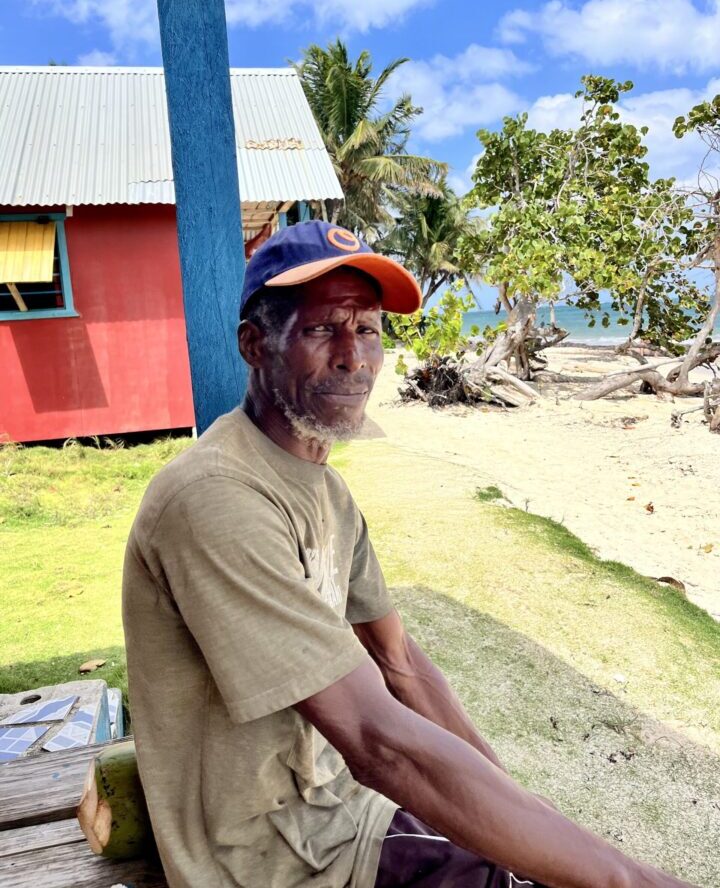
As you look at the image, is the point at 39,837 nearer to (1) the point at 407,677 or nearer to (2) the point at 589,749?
(1) the point at 407,677

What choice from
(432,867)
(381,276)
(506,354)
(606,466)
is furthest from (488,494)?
(506,354)

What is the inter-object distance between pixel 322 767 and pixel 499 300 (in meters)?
13.3

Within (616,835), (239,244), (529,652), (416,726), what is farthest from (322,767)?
(529,652)

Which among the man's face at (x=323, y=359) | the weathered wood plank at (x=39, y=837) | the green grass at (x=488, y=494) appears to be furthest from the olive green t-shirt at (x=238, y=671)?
the green grass at (x=488, y=494)

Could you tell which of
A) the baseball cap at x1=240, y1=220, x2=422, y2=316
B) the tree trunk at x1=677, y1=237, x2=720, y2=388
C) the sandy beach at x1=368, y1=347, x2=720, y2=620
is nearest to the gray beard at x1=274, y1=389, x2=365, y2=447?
the baseball cap at x1=240, y1=220, x2=422, y2=316

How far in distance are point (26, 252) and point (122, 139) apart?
2008mm

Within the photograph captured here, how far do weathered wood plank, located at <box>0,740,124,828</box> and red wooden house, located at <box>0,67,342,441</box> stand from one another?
273 inches

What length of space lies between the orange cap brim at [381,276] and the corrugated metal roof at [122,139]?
654 centimetres

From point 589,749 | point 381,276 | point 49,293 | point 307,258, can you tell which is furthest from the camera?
point 49,293

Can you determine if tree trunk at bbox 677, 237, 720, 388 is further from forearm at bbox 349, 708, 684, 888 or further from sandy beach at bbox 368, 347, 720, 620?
forearm at bbox 349, 708, 684, 888

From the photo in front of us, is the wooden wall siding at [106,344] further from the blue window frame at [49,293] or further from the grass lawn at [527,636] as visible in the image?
the grass lawn at [527,636]

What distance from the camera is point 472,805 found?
1181mm

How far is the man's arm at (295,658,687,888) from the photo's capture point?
117cm

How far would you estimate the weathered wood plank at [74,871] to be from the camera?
147 centimetres
